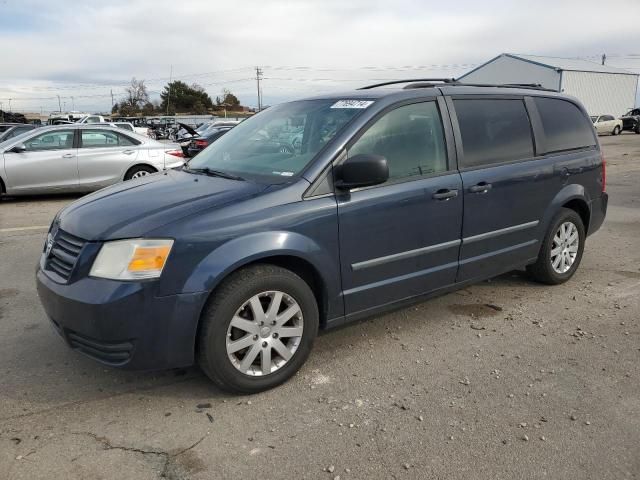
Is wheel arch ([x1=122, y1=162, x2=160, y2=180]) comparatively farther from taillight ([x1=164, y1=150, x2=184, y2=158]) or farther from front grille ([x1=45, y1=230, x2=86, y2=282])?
front grille ([x1=45, y1=230, x2=86, y2=282])

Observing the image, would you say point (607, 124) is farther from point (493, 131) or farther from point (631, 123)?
point (493, 131)

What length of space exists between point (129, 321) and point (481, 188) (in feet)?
8.61

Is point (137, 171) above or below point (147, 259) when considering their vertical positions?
below

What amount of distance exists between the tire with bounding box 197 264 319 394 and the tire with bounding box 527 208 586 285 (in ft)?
8.29

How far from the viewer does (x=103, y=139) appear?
10.6m

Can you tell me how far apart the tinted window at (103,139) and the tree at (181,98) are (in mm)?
78241

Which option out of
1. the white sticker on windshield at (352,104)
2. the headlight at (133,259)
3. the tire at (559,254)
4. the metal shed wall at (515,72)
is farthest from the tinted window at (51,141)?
the metal shed wall at (515,72)

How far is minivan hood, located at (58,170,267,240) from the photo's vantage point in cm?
291

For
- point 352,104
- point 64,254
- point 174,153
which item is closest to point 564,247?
point 352,104

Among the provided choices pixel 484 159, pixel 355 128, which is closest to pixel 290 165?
pixel 355 128

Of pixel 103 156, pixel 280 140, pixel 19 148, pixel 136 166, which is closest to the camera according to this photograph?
pixel 280 140

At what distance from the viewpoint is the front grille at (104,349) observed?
2.83 m

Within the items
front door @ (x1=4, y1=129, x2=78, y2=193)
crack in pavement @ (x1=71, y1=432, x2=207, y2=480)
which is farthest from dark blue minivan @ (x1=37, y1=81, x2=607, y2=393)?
front door @ (x1=4, y1=129, x2=78, y2=193)

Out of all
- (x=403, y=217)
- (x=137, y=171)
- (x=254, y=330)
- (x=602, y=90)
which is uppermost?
(x=602, y=90)
